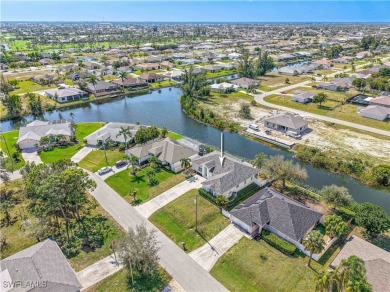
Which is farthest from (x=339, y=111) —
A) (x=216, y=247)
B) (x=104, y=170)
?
(x=104, y=170)

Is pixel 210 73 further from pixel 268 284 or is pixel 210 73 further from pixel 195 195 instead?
pixel 268 284

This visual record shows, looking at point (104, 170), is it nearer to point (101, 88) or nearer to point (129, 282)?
point (129, 282)

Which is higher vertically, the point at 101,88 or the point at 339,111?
the point at 101,88

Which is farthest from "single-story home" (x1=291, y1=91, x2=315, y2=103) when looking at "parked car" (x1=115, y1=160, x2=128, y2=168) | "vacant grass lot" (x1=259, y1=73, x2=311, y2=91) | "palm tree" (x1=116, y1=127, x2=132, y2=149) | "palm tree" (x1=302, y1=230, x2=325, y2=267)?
"palm tree" (x1=302, y1=230, x2=325, y2=267)

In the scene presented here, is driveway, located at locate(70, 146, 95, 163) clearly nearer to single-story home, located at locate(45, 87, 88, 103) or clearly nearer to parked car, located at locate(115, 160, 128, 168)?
parked car, located at locate(115, 160, 128, 168)

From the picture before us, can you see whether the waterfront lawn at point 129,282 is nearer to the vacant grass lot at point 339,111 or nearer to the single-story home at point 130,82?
the vacant grass lot at point 339,111

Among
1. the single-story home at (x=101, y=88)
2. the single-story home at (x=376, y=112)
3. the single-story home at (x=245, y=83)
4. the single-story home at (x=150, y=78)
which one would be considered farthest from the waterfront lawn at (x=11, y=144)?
the single-story home at (x=376, y=112)

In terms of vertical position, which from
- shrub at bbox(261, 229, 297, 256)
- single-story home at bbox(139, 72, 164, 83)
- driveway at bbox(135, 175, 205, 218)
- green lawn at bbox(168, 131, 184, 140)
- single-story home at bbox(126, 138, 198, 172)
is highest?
single-story home at bbox(139, 72, 164, 83)
